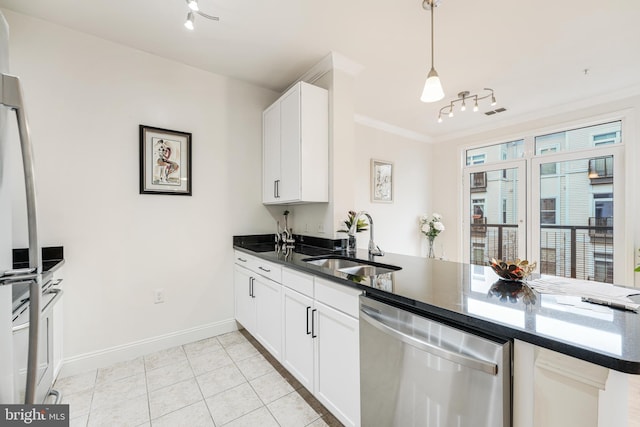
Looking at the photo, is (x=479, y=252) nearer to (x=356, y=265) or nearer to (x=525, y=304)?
(x=356, y=265)

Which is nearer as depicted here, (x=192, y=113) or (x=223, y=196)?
→ (x=192, y=113)

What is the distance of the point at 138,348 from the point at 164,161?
5.48 feet

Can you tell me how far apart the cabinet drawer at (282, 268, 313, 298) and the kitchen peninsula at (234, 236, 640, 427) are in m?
0.61

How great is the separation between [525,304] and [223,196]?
2.58m

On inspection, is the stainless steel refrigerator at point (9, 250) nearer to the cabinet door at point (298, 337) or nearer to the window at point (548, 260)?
the cabinet door at point (298, 337)

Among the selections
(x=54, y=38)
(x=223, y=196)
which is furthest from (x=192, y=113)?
(x=54, y=38)

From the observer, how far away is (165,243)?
2.47 m

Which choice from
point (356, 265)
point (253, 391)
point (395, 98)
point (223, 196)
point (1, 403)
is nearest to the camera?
point (1, 403)

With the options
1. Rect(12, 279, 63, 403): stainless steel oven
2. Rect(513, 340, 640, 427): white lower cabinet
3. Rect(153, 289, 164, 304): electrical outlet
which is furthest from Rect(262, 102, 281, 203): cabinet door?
Rect(513, 340, 640, 427): white lower cabinet

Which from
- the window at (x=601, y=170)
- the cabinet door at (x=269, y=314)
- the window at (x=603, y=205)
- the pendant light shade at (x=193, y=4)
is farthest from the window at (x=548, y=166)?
the pendant light shade at (x=193, y=4)

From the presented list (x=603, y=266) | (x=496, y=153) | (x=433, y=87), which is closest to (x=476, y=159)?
(x=496, y=153)

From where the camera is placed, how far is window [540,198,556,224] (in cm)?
356

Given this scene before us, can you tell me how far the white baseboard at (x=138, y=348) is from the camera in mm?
2068

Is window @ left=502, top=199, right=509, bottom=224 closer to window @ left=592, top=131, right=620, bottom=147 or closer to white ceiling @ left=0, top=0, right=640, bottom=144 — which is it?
window @ left=592, top=131, right=620, bottom=147
